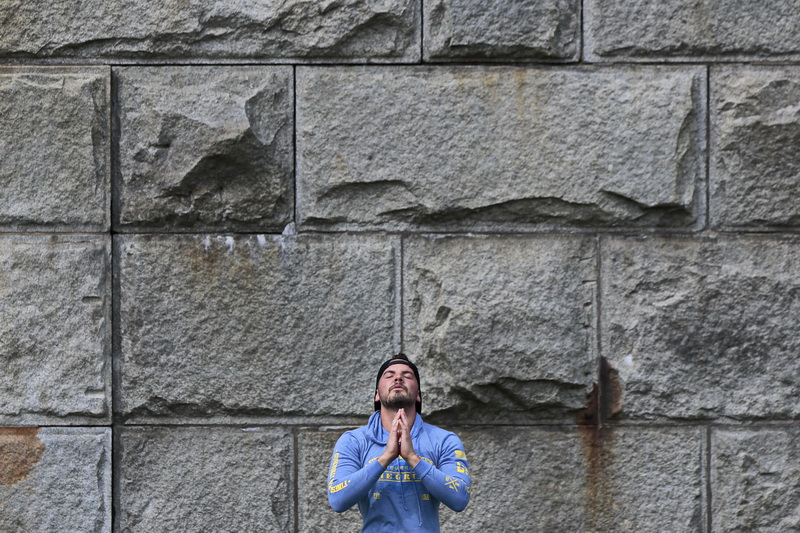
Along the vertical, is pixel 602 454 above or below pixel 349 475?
below

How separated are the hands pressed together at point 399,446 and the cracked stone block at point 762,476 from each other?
1.89 metres

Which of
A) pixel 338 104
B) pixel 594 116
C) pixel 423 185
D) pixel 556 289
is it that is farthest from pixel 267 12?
pixel 556 289

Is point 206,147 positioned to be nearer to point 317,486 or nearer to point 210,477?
point 210,477

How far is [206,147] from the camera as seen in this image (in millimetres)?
4488

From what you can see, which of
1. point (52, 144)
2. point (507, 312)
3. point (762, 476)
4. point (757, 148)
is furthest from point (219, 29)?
point (762, 476)

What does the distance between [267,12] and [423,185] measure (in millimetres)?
1110

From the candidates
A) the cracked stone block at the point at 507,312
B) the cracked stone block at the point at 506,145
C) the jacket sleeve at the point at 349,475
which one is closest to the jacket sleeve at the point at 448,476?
the jacket sleeve at the point at 349,475

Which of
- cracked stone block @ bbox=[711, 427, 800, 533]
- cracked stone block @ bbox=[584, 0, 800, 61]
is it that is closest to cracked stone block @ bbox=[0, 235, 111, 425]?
cracked stone block @ bbox=[584, 0, 800, 61]

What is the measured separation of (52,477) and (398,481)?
197 centimetres

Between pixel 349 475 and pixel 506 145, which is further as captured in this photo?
pixel 506 145

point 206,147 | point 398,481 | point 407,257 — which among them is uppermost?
point 206,147

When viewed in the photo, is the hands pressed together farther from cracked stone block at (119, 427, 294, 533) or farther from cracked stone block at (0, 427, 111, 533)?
cracked stone block at (0, 427, 111, 533)

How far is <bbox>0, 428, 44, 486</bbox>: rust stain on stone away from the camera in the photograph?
4496 mm

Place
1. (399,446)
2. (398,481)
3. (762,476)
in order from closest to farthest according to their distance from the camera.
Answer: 1. (399,446)
2. (398,481)
3. (762,476)
